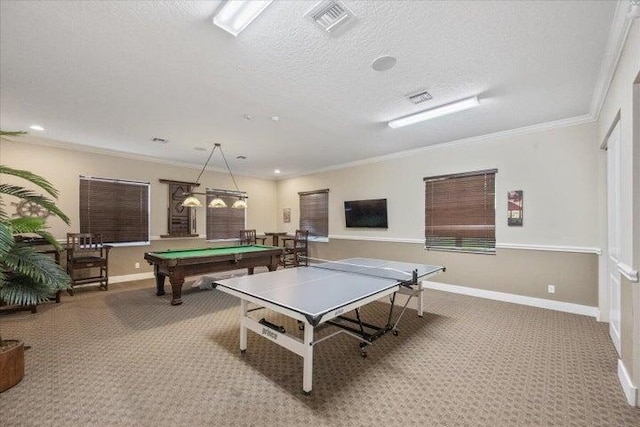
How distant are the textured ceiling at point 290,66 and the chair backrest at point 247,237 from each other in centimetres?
319

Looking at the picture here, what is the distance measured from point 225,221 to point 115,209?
8.09 feet

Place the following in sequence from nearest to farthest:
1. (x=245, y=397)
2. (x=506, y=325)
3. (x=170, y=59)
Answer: (x=245, y=397) < (x=170, y=59) < (x=506, y=325)

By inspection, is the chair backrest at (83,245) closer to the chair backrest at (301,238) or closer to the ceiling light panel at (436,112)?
the chair backrest at (301,238)

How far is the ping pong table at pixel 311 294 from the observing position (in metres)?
2.06

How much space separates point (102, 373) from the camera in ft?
7.86

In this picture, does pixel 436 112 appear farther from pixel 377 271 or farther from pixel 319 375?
pixel 319 375

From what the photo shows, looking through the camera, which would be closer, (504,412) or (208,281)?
(504,412)

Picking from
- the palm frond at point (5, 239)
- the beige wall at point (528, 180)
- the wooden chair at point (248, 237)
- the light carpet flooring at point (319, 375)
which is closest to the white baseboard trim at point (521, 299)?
the light carpet flooring at point (319, 375)

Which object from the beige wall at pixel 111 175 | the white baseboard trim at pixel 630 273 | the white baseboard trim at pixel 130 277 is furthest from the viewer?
the white baseboard trim at pixel 130 277

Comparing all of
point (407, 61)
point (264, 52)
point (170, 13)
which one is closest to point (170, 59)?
point (170, 13)

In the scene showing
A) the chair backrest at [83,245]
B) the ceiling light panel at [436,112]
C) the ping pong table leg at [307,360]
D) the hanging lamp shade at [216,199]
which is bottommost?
the ping pong table leg at [307,360]

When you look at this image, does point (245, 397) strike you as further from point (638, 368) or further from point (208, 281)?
point (208, 281)

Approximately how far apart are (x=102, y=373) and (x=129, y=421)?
83cm

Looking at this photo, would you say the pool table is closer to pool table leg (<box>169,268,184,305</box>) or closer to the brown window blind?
pool table leg (<box>169,268,184,305</box>)
